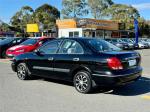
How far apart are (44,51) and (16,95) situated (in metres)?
1.99

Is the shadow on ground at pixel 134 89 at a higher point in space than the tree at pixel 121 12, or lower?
lower

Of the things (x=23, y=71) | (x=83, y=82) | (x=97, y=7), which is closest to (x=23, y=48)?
(x=23, y=71)

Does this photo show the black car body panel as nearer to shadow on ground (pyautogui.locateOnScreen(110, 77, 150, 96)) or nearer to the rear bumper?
the rear bumper

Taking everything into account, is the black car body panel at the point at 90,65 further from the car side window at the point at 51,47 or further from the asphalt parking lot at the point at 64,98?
the asphalt parking lot at the point at 64,98

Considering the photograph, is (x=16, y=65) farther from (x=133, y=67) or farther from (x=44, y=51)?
(x=133, y=67)

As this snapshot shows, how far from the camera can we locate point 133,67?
7.91 m

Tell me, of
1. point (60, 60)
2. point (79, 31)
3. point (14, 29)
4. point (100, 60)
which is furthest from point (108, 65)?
point (14, 29)

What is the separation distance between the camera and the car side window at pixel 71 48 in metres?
8.15

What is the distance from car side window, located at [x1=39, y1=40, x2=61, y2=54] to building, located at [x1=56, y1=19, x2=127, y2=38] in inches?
1474

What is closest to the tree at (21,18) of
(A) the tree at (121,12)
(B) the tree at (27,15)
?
(B) the tree at (27,15)

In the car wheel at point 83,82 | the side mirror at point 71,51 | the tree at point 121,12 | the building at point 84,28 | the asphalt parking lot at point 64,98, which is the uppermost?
the tree at point 121,12

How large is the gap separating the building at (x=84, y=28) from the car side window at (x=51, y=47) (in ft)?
123

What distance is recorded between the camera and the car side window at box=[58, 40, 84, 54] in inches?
321

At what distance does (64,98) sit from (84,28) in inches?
1607
